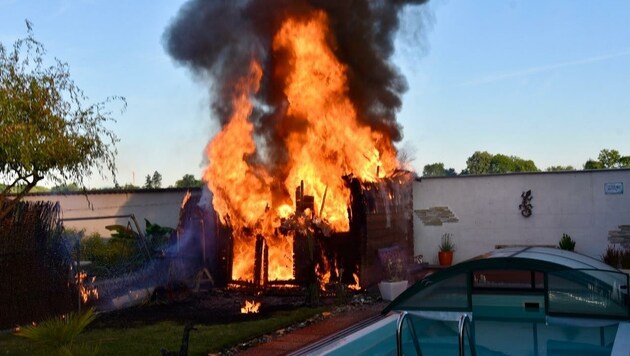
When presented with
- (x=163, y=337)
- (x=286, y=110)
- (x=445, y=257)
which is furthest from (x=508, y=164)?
(x=163, y=337)

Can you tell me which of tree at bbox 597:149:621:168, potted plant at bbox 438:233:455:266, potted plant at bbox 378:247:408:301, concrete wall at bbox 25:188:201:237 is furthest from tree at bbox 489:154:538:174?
potted plant at bbox 378:247:408:301

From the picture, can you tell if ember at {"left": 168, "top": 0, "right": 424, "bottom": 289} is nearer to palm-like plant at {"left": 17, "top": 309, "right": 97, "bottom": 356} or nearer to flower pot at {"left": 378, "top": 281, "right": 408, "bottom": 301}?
flower pot at {"left": 378, "top": 281, "right": 408, "bottom": 301}

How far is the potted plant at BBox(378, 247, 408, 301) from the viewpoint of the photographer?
1347 centimetres

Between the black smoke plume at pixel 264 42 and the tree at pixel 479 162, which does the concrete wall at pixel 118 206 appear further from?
the tree at pixel 479 162

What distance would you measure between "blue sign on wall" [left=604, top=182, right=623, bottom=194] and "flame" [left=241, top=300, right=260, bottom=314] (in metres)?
11.3

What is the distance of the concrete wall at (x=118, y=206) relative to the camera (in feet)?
67.6

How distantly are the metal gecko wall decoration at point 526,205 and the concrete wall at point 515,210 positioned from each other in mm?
100

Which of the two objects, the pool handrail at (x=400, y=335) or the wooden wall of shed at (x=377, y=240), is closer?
the pool handrail at (x=400, y=335)

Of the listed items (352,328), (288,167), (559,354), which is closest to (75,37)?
(288,167)

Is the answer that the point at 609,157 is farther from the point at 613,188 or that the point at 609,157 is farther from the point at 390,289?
the point at 390,289

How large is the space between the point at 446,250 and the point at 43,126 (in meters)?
13.3

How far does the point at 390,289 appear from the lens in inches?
529

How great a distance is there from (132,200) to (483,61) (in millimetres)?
12548

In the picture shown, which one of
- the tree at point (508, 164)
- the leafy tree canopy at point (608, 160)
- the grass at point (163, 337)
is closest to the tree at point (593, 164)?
the leafy tree canopy at point (608, 160)
